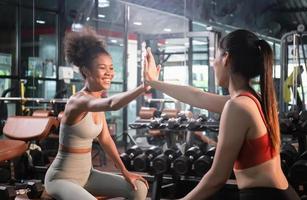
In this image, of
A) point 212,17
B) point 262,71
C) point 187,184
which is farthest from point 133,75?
point 262,71

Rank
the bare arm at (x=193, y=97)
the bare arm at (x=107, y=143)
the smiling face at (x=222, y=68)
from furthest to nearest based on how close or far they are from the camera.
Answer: the bare arm at (x=107, y=143), the bare arm at (x=193, y=97), the smiling face at (x=222, y=68)

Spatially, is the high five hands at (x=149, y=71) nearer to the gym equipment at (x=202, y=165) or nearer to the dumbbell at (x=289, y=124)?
the gym equipment at (x=202, y=165)

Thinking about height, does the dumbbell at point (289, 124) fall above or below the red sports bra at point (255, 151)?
below

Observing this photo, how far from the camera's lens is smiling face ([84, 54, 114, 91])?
255cm

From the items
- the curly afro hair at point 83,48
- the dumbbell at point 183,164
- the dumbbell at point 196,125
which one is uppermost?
the curly afro hair at point 83,48

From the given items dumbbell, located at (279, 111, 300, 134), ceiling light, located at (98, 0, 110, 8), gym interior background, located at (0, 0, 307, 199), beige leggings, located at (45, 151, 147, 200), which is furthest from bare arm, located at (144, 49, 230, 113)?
ceiling light, located at (98, 0, 110, 8)

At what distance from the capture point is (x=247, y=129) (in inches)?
63.2

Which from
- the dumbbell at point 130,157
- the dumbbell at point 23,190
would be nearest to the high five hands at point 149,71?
the dumbbell at point 23,190

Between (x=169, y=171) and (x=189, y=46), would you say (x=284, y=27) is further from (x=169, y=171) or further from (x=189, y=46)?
(x=169, y=171)

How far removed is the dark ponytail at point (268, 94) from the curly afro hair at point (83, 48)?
116 cm

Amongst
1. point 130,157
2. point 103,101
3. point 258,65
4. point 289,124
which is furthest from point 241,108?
point 289,124

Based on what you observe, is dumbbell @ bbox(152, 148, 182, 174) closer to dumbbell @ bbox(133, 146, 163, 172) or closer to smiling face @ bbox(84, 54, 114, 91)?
dumbbell @ bbox(133, 146, 163, 172)

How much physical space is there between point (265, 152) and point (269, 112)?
0.16m

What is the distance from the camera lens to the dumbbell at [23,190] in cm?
348
